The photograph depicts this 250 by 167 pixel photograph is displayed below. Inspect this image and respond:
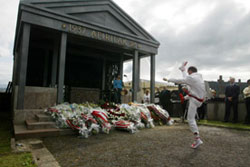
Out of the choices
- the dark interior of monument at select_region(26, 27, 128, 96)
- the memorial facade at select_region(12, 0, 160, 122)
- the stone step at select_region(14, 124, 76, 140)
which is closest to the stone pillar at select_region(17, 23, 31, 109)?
the memorial facade at select_region(12, 0, 160, 122)

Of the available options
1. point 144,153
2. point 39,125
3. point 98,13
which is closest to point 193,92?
point 144,153

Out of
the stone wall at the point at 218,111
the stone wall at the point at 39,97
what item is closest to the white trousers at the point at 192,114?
the stone wall at the point at 39,97

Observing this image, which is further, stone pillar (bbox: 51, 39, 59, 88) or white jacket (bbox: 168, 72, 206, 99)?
stone pillar (bbox: 51, 39, 59, 88)

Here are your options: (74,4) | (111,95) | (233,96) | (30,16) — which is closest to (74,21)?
(74,4)

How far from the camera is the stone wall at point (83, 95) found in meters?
9.44

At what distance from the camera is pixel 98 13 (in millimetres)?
9445

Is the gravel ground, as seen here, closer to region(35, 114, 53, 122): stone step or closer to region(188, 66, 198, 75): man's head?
region(35, 114, 53, 122): stone step

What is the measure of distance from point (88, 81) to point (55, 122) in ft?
27.6

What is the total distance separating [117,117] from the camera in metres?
6.88

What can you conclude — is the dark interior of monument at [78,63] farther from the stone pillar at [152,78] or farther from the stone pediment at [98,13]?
the stone pillar at [152,78]

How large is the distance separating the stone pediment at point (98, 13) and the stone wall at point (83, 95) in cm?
359

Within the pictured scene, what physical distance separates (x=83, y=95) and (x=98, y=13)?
14.7ft

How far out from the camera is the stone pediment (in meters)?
7.86

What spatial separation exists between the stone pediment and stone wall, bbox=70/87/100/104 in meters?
3.59
